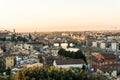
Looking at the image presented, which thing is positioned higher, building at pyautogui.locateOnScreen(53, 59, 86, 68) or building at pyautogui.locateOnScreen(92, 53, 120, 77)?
building at pyautogui.locateOnScreen(53, 59, 86, 68)

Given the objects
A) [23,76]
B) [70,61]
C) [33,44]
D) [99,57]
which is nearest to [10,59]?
[70,61]

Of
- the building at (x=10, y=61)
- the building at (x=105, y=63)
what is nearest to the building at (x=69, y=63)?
the building at (x=105, y=63)

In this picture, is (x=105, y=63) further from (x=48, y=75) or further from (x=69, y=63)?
(x=48, y=75)

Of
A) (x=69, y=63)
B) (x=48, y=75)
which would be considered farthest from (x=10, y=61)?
(x=48, y=75)

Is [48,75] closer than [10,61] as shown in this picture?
Yes

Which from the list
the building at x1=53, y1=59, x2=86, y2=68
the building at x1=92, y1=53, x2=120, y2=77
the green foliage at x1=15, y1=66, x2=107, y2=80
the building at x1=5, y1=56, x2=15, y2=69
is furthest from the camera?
the building at x1=5, y1=56, x2=15, y2=69

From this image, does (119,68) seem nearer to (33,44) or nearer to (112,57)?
(112,57)

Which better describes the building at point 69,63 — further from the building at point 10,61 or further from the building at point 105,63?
the building at point 10,61

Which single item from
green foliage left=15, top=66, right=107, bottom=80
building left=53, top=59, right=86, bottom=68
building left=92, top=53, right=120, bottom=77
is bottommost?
building left=92, top=53, right=120, bottom=77

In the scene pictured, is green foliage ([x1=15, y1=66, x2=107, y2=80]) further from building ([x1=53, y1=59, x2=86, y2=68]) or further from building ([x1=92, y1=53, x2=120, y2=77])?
building ([x1=92, y1=53, x2=120, y2=77])

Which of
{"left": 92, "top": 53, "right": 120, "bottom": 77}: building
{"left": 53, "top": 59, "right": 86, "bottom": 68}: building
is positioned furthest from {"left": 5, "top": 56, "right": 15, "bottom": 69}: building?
{"left": 92, "top": 53, "right": 120, "bottom": 77}: building

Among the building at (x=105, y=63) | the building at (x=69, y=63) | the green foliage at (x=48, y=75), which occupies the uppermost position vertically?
the green foliage at (x=48, y=75)
